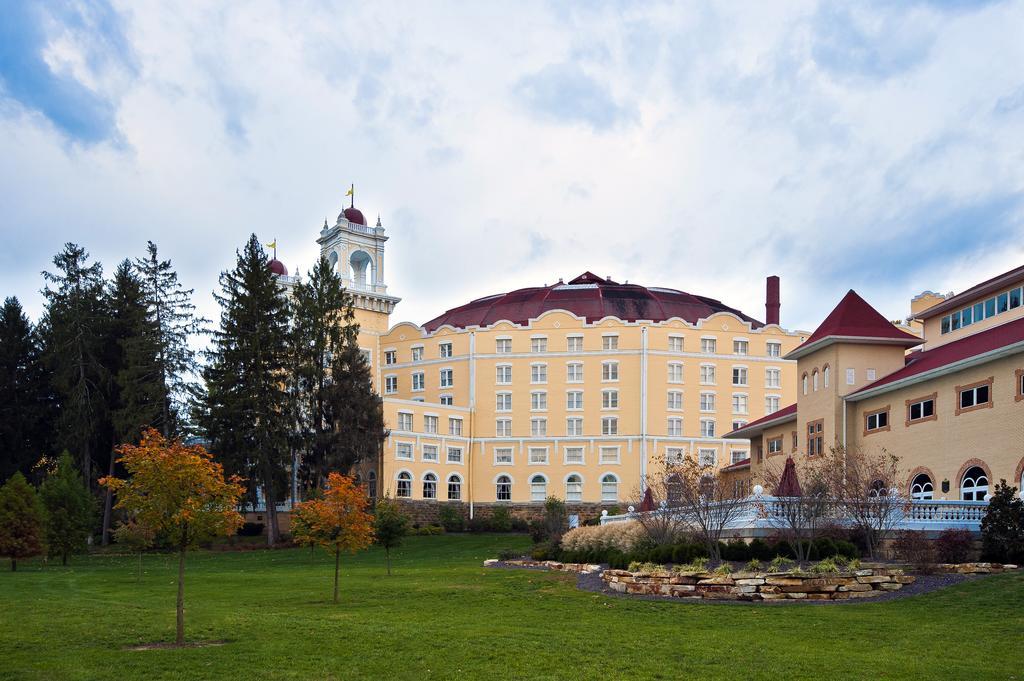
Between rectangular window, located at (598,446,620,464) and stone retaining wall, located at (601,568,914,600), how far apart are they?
55683 mm

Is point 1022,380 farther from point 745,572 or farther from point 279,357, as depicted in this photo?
point 279,357

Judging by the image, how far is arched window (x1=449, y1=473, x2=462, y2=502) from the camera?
80.0m

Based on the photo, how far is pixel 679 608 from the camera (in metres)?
22.6

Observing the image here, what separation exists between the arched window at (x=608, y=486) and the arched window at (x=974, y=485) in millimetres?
45109

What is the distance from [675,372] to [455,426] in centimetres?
1806

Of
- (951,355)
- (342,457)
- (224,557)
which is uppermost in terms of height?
(951,355)

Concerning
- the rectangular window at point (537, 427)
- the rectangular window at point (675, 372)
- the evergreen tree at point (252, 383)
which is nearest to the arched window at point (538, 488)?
the rectangular window at point (537, 427)

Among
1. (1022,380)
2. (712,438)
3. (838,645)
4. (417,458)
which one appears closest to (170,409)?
(417,458)

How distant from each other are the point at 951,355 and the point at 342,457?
36.9m

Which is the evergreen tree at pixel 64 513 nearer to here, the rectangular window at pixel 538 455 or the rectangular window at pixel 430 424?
the rectangular window at pixel 430 424

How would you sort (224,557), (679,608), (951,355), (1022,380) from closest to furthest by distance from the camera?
1. (679,608)
2. (1022,380)
3. (951,355)
4. (224,557)

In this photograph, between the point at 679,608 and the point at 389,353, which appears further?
the point at 389,353

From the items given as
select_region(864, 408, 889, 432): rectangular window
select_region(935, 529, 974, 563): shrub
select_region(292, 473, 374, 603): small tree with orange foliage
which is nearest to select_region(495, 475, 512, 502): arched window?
select_region(864, 408, 889, 432): rectangular window

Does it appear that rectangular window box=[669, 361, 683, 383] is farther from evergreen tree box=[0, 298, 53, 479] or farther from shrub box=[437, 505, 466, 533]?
evergreen tree box=[0, 298, 53, 479]
